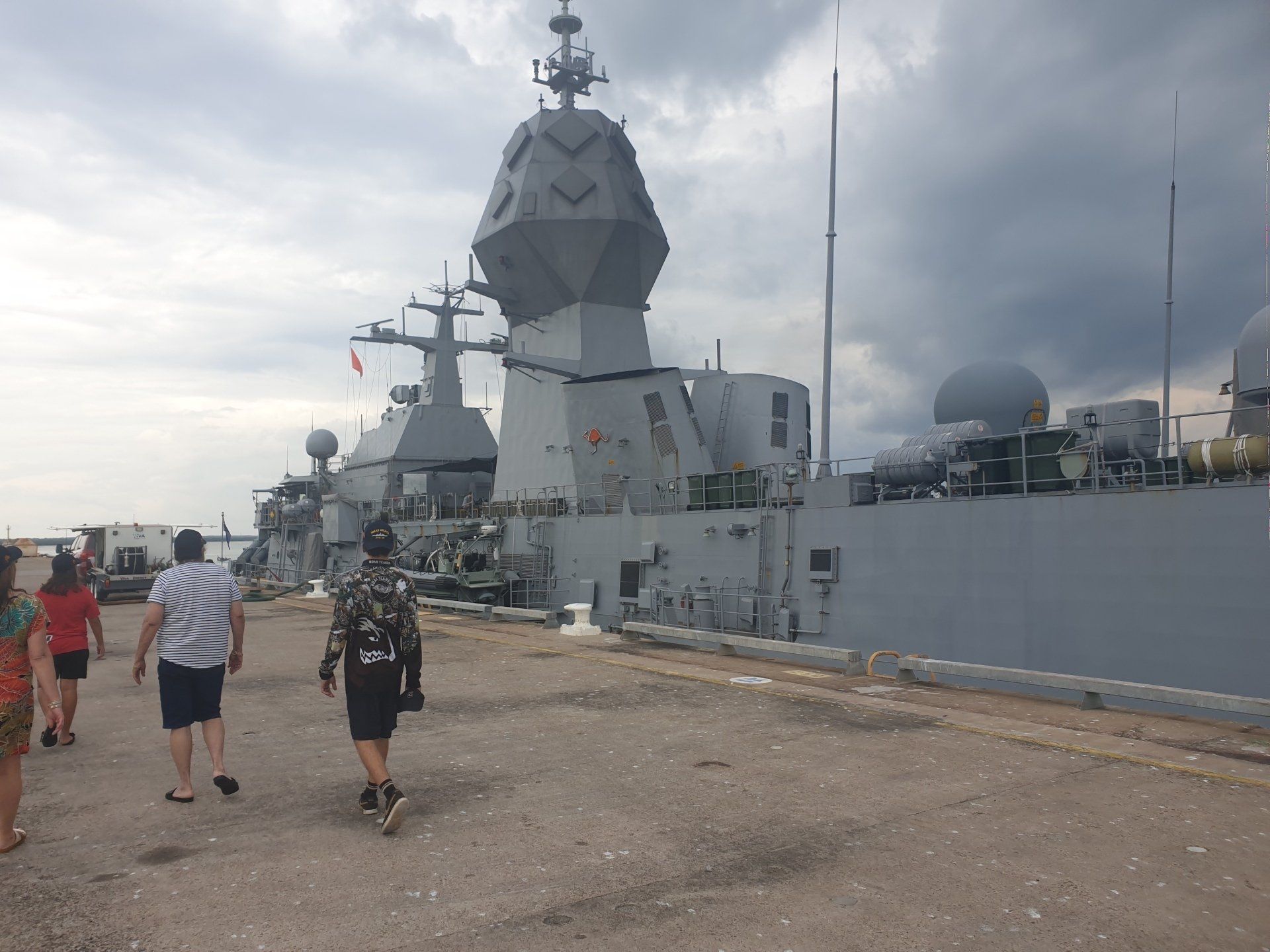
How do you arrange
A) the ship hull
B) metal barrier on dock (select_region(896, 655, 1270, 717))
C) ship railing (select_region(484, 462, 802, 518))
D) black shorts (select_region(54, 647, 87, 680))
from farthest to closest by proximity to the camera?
ship railing (select_region(484, 462, 802, 518)) < the ship hull < black shorts (select_region(54, 647, 87, 680)) < metal barrier on dock (select_region(896, 655, 1270, 717))

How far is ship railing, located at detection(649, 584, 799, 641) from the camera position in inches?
601

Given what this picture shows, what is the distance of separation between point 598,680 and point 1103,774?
16.8 feet

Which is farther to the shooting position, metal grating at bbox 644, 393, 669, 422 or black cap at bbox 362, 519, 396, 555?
metal grating at bbox 644, 393, 669, 422

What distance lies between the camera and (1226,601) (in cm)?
973

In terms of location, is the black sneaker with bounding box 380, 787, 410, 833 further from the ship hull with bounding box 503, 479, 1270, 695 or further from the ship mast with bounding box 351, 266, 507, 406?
the ship mast with bounding box 351, 266, 507, 406

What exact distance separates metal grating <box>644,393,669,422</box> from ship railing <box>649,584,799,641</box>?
15.6 ft

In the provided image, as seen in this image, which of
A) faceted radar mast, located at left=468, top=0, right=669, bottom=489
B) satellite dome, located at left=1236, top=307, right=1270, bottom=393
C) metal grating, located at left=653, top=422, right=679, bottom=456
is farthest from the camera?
faceted radar mast, located at left=468, top=0, right=669, bottom=489

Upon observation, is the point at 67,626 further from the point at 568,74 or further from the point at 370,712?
the point at 568,74

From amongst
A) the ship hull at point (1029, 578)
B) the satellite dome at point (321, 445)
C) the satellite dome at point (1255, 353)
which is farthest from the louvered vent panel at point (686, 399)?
the satellite dome at point (321, 445)

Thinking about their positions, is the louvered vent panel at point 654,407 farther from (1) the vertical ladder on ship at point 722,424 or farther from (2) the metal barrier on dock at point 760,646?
(2) the metal barrier on dock at point 760,646

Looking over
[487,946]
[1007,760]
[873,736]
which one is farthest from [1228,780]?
[487,946]

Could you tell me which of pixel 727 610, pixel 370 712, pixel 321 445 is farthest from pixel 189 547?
pixel 321 445

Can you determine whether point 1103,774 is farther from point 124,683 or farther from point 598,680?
point 124,683

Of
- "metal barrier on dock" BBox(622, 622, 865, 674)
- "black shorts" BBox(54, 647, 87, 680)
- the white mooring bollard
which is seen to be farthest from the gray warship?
"black shorts" BBox(54, 647, 87, 680)
